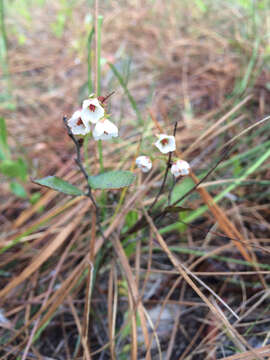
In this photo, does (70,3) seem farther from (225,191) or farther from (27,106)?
(225,191)

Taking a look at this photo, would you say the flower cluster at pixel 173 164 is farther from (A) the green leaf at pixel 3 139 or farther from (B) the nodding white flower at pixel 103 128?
(A) the green leaf at pixel 3 139

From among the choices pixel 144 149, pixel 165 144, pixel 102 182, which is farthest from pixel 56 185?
pixel 144 149

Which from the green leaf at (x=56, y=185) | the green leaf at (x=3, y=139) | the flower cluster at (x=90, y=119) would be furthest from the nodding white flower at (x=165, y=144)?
the green leaf at (x=3, y=139)

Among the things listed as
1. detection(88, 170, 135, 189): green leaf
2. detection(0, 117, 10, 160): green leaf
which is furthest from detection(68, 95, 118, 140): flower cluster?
detection(0, 117, 10, 160): green leaf

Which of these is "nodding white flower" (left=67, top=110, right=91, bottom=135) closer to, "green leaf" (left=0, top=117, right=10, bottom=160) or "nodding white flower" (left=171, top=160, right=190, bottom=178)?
"nodding white flower" (left=171, top=160, right=190, bottom=178)

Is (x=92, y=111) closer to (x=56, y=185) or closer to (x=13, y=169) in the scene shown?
(x=56, y=185)
